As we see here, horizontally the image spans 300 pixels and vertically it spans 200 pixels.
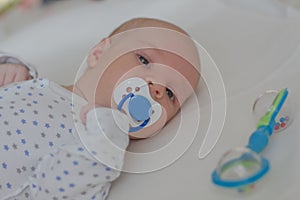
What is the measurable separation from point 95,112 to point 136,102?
90 millimetres

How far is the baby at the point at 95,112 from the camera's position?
913 mm

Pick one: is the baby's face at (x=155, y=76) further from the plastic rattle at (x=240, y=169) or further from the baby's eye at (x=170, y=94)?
the plastic rattle at (x=240, y=169)

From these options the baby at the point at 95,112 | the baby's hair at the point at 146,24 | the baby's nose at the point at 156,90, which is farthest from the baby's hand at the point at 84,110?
the baby's hair at the point at 146,24

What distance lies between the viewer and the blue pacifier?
1.00 m

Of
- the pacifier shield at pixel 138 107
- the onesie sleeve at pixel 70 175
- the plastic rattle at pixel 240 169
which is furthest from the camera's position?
the pacifier shield at pixel 138 107

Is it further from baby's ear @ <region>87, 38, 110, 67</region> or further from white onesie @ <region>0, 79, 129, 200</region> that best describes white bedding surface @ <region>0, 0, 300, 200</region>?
baby's ear @ <region>87, 38, 110, 67</region>

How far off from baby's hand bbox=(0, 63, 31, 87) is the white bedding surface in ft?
0.40

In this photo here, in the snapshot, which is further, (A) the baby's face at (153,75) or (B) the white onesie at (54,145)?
(A) the baby's face at (153,75)

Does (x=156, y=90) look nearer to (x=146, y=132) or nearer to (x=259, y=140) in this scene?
(x=146, y=132)

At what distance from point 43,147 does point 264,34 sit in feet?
1.91

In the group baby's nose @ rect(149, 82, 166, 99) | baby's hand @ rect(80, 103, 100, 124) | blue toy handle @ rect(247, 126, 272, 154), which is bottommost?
baby's hand @ rect(80, 103, 100, 124)

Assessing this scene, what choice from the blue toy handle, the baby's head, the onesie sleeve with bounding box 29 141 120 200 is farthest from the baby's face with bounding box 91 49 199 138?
the blue toy handle

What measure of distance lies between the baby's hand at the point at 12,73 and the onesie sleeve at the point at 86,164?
0.32 m

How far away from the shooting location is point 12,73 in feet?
3.97
